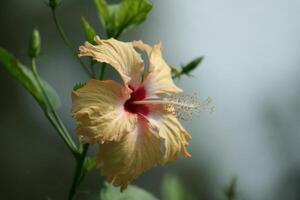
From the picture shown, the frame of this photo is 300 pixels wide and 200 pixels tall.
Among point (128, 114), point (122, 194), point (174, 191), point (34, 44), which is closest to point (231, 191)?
point (174, 191)

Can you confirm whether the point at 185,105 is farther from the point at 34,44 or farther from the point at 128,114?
the point at 34,44

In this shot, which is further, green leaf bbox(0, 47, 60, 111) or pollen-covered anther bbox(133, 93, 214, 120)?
pollen-covered anther bbox(133, 93, 214, 120)

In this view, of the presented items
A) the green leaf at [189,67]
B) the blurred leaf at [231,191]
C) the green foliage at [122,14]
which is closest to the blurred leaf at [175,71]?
the green leaf at [189,67]

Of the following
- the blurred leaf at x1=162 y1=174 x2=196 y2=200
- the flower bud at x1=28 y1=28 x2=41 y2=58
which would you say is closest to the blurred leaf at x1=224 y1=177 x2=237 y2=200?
the blurred leaf at x1=162 y1=174 x2=196 y2=200

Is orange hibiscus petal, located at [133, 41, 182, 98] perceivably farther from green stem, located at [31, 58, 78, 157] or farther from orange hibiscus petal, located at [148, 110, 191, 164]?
green stem, located at [31, 58, 78, 157]

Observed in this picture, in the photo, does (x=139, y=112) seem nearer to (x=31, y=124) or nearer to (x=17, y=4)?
(x=31, y=124)

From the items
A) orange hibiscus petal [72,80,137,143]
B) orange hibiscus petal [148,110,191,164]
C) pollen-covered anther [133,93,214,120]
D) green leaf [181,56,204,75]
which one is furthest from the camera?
green leaf [181,56,204,75]

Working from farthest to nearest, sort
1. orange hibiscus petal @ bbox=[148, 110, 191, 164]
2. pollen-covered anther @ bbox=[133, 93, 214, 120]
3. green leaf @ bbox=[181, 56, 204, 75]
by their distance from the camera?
green leaf @ bbox=[181, 56, 204, 75] < pollen-covered anther @ bbox=[133, 93, 214, 120] < orange hibiscus petal @ bbox=[148, 110, 191, 164]

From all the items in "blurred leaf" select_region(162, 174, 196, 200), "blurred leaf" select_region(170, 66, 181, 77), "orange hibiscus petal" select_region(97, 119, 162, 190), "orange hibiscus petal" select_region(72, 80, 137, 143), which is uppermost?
"orange hibiscus petal" select_region(72, 80, 137, 143)

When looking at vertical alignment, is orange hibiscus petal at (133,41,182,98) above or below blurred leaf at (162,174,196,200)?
above
